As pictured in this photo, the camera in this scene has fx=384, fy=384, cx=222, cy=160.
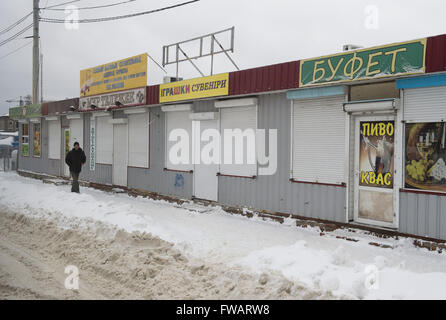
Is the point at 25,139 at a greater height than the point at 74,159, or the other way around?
the point at 25,139

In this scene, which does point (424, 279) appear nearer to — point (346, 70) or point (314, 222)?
point (314, 222)

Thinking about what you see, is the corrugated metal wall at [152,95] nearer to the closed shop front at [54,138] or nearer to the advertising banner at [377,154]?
the advertising banner at [377,154]

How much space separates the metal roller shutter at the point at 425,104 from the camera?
7156 millimetres

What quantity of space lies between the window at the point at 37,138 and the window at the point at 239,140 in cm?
1547

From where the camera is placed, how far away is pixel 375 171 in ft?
27.4

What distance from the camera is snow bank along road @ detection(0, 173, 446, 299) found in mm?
5117

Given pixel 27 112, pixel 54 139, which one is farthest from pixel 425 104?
pixel 27 112

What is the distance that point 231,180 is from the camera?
1148 cm

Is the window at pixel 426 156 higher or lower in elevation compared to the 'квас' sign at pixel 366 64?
lower

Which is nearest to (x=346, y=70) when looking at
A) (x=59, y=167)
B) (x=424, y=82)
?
(x=424, y=82)

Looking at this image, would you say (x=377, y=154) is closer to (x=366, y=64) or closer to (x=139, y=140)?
(x=366, y=64)

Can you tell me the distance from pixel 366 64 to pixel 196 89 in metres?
5.76

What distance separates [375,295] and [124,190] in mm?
12495

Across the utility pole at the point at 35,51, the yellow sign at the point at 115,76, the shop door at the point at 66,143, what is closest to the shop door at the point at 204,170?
the yellow sign at the point at 115,76
